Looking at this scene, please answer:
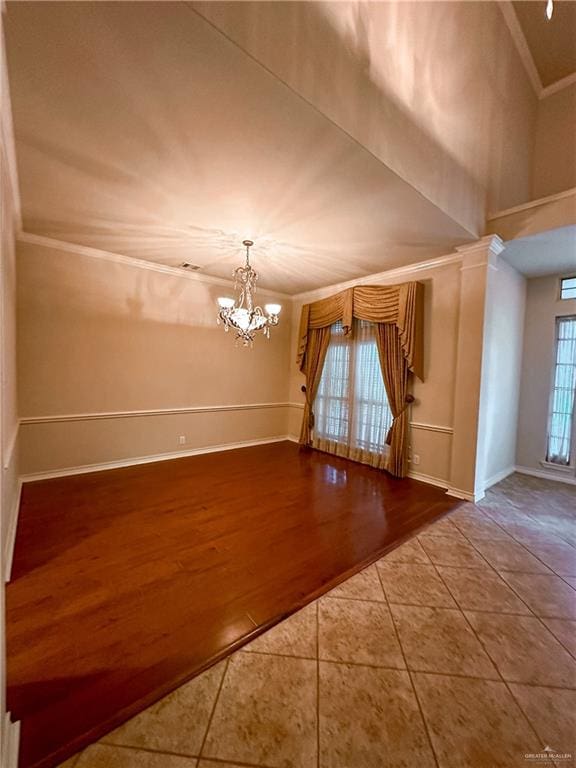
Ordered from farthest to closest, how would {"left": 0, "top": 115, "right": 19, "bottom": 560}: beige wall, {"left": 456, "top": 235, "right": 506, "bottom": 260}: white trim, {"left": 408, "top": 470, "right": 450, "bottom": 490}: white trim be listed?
{"left": 408, "top": 470, "right": 450, "bottom": 490}: white trim → {"left": 456, "top": 235, "right": 506, "bottom": 260}: white trim → {"left": 0, "top": 115, "right": 19, "bottom": 560}: beige wall

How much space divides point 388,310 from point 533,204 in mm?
1700

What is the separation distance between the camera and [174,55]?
141 centimetres

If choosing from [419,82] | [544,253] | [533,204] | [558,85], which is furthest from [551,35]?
[419,82]

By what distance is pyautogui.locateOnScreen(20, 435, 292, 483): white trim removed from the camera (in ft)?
11.5

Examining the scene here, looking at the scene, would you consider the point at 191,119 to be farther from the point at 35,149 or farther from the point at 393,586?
the point at 393,586

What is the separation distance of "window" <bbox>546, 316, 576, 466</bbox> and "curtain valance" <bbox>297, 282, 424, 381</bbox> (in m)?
1.95

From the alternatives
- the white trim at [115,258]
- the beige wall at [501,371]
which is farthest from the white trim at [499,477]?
the white trim at [115,258]

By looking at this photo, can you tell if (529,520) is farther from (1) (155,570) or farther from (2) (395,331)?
(1) (155,570)

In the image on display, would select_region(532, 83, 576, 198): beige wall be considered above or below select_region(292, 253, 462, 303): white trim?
above

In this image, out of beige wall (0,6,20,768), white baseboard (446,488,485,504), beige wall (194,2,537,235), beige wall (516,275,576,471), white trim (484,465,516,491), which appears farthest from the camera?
beige wall (516,275,576,471)

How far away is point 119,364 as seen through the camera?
13.1ft

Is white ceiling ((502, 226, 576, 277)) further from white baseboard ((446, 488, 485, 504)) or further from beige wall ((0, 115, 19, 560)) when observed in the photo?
beige wall ((0, 115, 19, 560))

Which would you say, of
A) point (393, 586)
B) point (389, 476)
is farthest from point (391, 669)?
point (389, 476)

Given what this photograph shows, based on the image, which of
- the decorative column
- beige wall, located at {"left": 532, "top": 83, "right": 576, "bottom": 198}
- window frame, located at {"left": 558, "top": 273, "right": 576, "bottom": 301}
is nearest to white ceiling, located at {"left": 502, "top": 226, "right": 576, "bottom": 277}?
window frame, located at {"left": 558, "top": 273, "right": 576, "bottom": 301}
